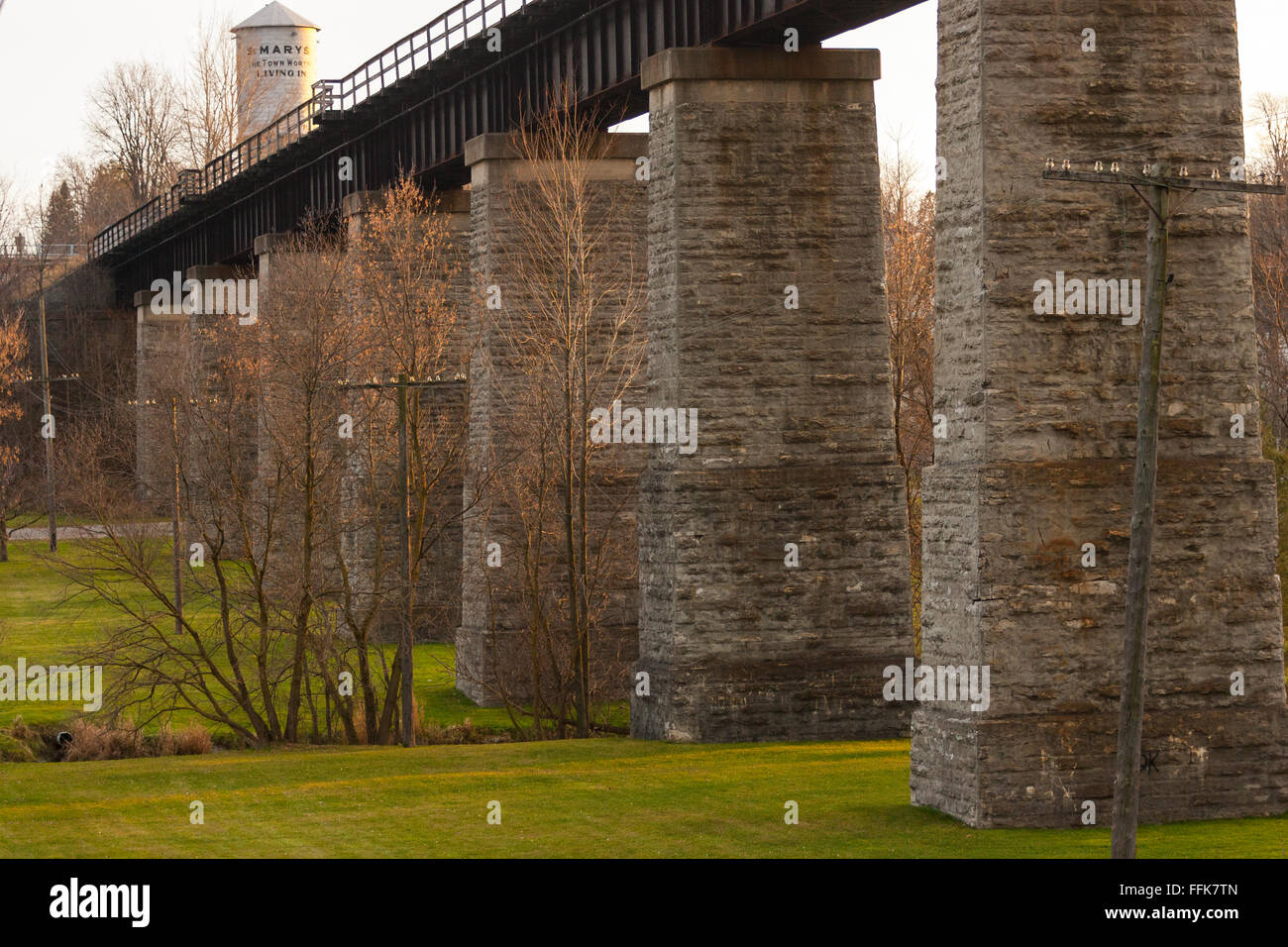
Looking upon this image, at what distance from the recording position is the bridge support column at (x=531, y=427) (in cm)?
3256

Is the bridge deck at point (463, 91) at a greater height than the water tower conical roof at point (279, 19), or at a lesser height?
lesser

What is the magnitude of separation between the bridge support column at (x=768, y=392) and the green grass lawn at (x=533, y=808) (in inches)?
46.6

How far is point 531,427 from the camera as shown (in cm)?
3303

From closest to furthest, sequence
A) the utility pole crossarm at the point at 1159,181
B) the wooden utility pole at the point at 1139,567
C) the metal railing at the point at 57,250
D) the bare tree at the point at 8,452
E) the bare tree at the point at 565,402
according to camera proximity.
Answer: the wooden utility pole at the point at 1139,567, the utility pole crossarm at the point at 1159,181, the bare tree at the point at 565,402, the bare tree at the point at 8,452, the metal railing at the point at 57,250

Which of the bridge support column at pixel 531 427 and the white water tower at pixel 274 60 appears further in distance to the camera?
the white water tower at pixel 274 60

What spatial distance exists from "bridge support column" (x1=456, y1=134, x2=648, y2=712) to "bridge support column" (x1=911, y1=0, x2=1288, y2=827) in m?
14.1

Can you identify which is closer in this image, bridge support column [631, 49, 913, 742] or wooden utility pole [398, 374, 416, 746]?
bridge support column [631, 49, 913, 742]

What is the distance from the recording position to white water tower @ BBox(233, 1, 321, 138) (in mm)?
82938
